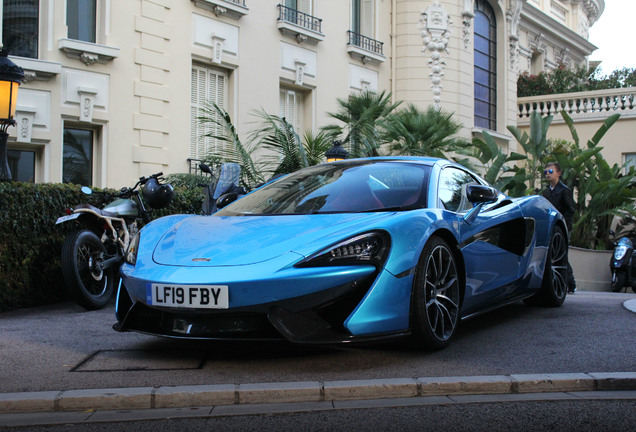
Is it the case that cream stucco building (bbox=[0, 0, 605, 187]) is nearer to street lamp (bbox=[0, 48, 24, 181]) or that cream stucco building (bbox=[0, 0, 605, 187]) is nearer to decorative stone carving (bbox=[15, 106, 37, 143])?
decorative stone carving (bbox=[15, 106, 37, 143])

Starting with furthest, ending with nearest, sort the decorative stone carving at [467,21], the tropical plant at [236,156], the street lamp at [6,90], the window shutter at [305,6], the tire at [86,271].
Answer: the decorative stone carving at [467,21], the window shutter at [305,6], the tropical plant at [236,156], the street lamp at [6,90], the tire at [86,271]

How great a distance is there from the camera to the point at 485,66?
82.1ft

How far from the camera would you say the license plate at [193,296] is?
13.9 ft

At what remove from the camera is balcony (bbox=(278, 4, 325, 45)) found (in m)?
16.8

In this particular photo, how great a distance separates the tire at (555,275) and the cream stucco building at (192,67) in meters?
8.38

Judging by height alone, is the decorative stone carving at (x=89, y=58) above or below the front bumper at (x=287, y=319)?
above

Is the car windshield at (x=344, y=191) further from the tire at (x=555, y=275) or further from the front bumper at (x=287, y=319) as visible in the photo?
the tire at (x=555, y=275)

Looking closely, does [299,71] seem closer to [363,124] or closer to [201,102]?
[201,102]

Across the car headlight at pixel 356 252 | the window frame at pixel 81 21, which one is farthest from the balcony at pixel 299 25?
the car headlight at pixel 356 252

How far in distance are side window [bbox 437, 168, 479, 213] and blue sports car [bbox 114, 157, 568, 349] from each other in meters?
0.02

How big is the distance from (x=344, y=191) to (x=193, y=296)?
1604 millimetres

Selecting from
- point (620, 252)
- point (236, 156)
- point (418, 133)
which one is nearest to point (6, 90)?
point (236, 156)

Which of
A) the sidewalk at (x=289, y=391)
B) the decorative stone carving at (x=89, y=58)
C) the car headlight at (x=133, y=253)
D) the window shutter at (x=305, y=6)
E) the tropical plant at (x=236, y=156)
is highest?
the window shutter at (x=305, y=6)

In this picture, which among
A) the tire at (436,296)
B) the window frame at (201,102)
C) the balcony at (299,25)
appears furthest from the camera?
the balcony at (299,25)
